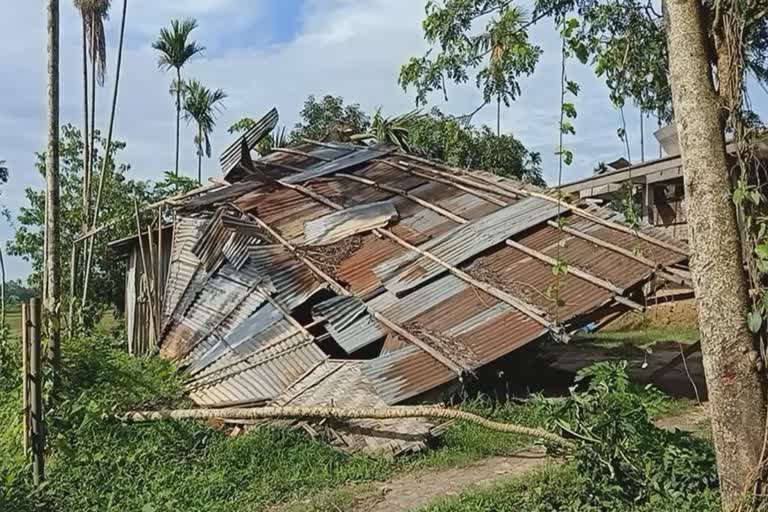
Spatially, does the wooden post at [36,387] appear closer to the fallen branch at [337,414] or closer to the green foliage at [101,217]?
the fallen branch at [337,414]

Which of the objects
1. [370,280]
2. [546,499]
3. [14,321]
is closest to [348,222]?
[370,280]

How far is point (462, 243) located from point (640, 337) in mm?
6565

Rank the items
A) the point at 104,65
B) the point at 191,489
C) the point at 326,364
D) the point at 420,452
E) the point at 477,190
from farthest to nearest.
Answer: the point at 104,65
the point at 477,190
the point at 326,364
the point at 420,452
the point at 191,489

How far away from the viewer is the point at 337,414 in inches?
292

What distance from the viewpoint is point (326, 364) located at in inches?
356

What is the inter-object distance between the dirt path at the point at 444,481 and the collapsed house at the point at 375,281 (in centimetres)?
56

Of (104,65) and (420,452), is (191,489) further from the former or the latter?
(104,65)

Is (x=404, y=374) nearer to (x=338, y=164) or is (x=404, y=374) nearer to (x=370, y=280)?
(x=370, y=280)

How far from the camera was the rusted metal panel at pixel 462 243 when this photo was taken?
9523mm

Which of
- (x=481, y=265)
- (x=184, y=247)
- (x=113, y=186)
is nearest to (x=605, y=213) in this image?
(x=481, y=265)

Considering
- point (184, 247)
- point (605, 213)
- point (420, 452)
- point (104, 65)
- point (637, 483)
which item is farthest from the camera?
point (104, 65)

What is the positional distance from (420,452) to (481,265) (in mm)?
3073

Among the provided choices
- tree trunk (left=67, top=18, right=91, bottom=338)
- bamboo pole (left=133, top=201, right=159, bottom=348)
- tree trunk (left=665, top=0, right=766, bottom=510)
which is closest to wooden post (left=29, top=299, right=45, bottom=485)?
tree trunk (left=665, top=0, right=766, bottom=510)

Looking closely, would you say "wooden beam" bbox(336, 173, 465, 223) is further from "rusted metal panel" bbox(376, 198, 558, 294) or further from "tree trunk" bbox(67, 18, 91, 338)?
"tree trunk" bbox(67, 18, 91, 338)
